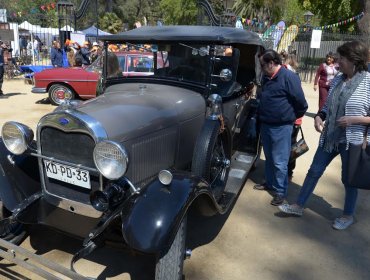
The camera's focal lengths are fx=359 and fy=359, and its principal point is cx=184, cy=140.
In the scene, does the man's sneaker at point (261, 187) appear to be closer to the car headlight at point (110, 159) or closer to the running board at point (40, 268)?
the car headlight at point (110, 159)

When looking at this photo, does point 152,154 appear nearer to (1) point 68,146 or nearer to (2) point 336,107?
(1) point 68,146

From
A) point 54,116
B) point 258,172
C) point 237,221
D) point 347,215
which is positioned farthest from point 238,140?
point 54,116

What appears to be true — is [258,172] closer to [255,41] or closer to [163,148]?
[255,41]

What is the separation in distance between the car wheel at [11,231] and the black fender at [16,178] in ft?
0.48

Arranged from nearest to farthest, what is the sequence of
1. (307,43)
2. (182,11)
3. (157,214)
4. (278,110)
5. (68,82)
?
(157,214) → (278,110) → (68,82) → (307,43) → (182,11)

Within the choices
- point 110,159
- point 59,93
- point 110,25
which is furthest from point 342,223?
point 110,25

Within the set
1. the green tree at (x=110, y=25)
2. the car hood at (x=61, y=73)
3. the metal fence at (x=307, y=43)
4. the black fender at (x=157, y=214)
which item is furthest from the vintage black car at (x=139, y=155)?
the green tree at (x=110, y=25)

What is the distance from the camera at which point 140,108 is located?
2967mm

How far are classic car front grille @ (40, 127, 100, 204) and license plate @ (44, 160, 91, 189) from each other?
0.05 meters

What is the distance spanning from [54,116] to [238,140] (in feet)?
8.81

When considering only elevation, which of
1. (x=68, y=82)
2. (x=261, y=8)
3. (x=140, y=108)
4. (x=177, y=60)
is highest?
(x=261, y=8)

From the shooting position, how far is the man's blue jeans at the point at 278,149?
3.94 meters

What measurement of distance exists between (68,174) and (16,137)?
559 millimetres

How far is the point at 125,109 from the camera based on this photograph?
2891 mm
